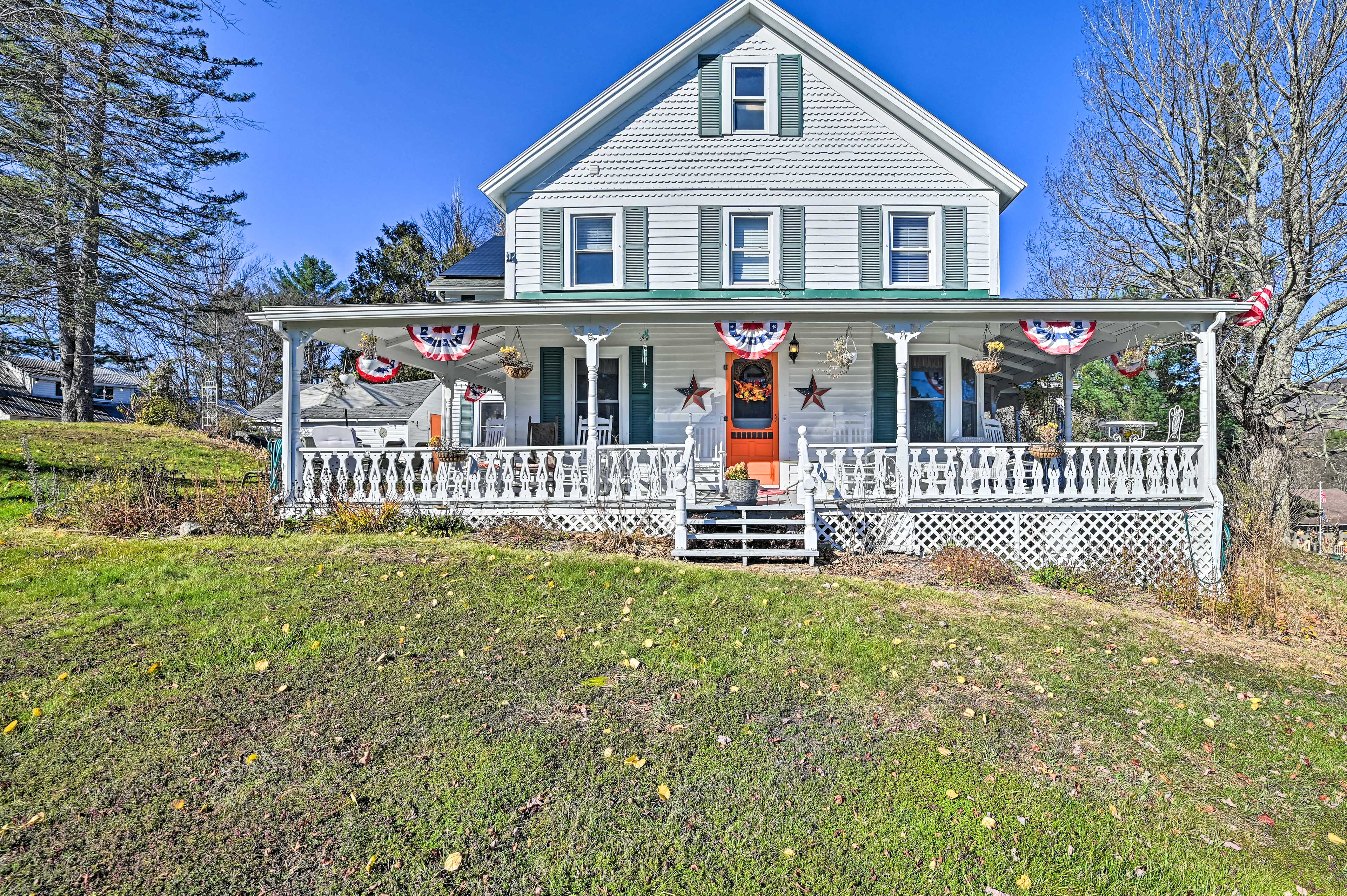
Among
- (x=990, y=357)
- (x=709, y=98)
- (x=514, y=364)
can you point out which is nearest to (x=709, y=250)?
(x=709, y=98)

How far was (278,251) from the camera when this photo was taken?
134ft

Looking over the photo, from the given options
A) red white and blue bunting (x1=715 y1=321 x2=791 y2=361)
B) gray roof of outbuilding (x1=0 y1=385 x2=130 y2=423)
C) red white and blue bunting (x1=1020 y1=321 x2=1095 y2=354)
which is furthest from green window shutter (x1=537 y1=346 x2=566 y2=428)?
gray roof of outbuilding (x1=0 y1=385 x2=130 y2=423)

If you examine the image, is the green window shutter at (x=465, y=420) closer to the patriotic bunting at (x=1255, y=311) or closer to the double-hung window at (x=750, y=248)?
the double-hung window at (x=750, y=248)

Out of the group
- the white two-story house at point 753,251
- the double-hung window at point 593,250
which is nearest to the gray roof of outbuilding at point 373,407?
the white two-story house at point 753,251

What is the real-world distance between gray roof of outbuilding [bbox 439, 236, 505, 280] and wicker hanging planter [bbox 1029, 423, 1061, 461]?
1019cm

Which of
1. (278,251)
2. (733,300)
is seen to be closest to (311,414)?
(278,251)

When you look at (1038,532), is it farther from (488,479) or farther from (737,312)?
(488,479)

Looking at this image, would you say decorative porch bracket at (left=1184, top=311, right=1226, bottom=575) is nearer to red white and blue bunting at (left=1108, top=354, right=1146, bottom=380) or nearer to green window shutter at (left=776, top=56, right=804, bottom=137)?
red white and blue bunting at (left=1108, top=354, right=1146, bottom=380)

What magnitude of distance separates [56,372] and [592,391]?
46.6 metres

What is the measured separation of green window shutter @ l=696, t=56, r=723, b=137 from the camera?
12898 mm

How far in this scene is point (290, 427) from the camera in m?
10.2

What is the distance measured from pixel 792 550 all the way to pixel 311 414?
→ 2618 centimetres

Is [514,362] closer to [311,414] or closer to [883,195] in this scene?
[883,195]

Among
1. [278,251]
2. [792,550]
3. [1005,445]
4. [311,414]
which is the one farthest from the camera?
[278,251]
